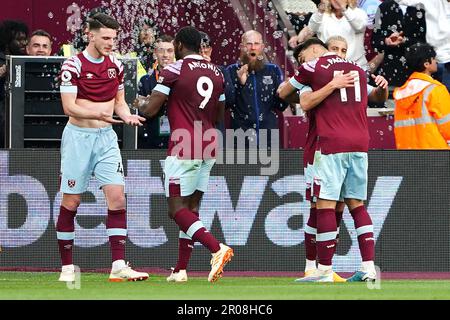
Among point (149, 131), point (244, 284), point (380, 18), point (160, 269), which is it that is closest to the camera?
point (244, 284)

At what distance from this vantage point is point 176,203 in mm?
12859

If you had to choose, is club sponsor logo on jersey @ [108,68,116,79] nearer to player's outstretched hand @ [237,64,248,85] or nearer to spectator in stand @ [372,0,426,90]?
player's outstretched hand @ [237,64,248,85]

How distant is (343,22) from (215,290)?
262 inches

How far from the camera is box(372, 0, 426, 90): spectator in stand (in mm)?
17453

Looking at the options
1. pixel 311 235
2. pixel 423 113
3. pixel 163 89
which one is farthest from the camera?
pixel 423 113

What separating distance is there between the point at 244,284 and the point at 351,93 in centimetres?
191

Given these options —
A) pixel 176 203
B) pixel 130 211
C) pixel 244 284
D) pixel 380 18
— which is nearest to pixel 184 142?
pixel 176 203

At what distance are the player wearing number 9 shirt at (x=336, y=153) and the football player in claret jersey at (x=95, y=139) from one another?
63.7 inches

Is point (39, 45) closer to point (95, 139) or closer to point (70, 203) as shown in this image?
point (95, 139)

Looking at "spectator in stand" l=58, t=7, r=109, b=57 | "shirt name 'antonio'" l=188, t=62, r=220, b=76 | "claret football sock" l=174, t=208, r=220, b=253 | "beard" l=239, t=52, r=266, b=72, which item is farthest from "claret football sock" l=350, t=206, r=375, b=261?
"spectator in stand" l=58, t=7, r=109, b=57

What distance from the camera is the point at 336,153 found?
494 inches

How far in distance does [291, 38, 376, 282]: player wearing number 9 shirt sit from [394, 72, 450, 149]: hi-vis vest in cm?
280

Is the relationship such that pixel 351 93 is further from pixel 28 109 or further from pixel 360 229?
pixel 28 109

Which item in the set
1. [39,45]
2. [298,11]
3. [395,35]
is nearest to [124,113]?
[39,45]
